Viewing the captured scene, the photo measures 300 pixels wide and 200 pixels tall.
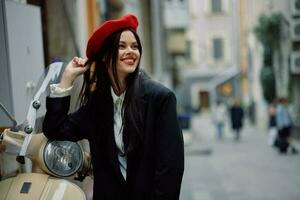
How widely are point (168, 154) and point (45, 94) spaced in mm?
773

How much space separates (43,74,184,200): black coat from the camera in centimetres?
223

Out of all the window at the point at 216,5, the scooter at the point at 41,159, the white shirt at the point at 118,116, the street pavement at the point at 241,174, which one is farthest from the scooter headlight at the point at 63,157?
the window at the point at 216,5

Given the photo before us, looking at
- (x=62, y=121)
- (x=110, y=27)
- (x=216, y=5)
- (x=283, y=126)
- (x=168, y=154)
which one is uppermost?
(x=216, y=5)

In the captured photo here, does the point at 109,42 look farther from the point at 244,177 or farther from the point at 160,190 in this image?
the point at 244,177

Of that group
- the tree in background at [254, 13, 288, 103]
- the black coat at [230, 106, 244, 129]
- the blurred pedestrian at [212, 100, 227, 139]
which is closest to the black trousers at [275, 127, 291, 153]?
the tree in background at [254, 13, 288, 103]

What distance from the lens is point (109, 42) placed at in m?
2.34

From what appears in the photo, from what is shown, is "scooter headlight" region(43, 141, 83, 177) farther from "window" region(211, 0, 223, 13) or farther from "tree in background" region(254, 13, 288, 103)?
"window" region(211, 0, 223, 13)

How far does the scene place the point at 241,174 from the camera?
9.63 m

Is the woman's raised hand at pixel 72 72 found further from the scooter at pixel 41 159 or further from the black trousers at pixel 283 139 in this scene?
the black trousers at pixel 283 139

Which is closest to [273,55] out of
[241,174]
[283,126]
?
[283,126]

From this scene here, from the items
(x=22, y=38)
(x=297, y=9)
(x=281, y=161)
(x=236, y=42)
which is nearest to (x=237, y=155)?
(x=281, y=161)

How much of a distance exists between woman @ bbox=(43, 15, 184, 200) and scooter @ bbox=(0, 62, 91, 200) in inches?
4.3

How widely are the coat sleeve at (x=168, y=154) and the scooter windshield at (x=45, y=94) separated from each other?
56 centimetres

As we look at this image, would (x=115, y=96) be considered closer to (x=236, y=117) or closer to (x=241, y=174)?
(x=241, y=174)
